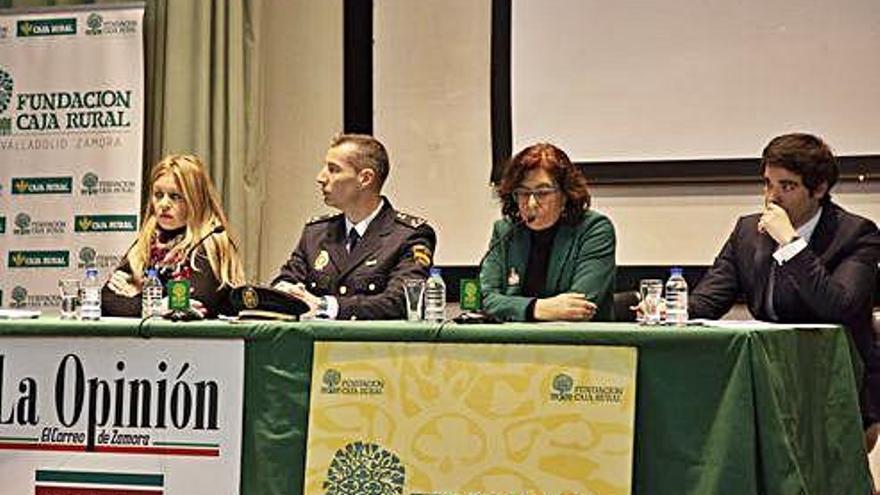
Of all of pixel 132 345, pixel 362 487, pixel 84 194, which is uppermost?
pixel 84 194

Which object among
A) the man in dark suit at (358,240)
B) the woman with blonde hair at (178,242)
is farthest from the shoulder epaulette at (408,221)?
the woman with blonde hair at (178,242)

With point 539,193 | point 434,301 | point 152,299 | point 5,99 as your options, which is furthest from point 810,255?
point 5,99

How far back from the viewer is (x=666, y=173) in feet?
15.6

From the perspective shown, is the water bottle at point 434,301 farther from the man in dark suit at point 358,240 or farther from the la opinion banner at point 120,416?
the man in dark suit at point 358,240

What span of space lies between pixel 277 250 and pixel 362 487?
2.52 m

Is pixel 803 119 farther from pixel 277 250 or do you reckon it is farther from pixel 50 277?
pixel 50 277

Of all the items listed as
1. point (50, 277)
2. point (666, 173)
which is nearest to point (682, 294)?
point (666, 173)

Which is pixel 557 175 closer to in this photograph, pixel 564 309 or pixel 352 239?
pixel 564 309

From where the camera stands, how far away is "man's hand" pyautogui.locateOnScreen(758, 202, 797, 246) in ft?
11.4

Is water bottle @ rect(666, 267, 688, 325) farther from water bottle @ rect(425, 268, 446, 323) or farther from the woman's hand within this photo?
the woman's hand

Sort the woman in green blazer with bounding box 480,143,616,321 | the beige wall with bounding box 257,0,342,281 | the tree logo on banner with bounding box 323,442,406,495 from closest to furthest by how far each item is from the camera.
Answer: the tree logo on banner with bounding box 323,442,406,495 → the woman in green blazer with bounding box 480,143,616,321 → the beige wall with bounding box 257,0,342,281

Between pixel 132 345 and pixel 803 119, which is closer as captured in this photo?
pixel 132 345

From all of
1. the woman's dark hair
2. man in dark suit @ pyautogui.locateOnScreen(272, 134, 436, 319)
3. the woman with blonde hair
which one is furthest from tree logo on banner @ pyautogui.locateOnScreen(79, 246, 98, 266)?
the woman's dark hair

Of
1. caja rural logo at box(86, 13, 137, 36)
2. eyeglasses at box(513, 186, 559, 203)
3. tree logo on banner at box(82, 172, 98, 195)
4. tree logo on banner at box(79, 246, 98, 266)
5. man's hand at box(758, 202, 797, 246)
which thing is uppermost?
caja rural logo at box(86, 13, 137, 36)
